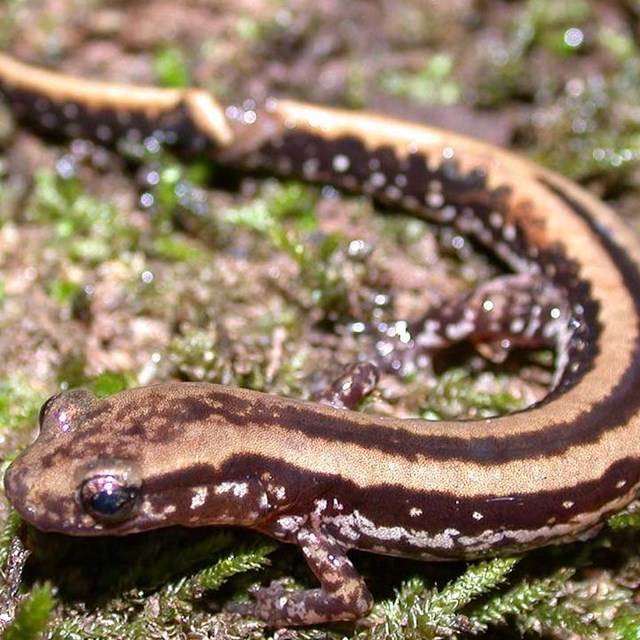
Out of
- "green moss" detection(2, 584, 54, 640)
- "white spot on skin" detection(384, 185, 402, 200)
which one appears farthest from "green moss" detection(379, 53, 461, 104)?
"green moss" detection(2, 584, 54, 640)

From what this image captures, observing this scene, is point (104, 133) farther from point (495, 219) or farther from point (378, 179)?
point (495, 219)

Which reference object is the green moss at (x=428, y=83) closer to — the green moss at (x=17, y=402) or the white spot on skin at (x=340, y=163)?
the white spot on skin at (x=340, y=163)

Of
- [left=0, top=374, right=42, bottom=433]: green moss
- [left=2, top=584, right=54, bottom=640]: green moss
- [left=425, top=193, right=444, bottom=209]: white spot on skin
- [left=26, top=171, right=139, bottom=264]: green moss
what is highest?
[left=425, top=193, right=444, bottom=209]: white spot on skin

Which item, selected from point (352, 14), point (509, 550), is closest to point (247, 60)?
point (352, 14)

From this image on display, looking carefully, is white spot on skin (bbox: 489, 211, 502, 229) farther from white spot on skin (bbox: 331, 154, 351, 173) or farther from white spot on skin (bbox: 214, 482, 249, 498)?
white spot on skin (bbox: 214, 482, 249, 498)

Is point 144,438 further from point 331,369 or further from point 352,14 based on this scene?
point 352,14

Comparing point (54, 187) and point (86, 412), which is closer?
point (86, 412)
